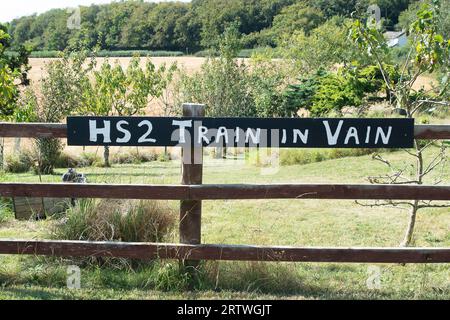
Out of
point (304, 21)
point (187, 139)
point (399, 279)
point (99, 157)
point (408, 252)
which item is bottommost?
point (99, 157)

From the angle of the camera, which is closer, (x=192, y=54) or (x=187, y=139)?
(x=187, y=139)

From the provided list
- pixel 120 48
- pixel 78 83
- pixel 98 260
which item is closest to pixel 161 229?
pixel 98 260

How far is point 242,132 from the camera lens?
499 cm

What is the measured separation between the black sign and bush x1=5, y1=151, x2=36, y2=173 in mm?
15764

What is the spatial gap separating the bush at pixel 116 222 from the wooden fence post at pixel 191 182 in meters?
0.78

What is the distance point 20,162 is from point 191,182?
16.5m

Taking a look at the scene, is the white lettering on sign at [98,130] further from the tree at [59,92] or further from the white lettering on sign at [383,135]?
the tree at [59,92]

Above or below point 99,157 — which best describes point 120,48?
above

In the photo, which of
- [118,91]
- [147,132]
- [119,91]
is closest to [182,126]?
[147,132]

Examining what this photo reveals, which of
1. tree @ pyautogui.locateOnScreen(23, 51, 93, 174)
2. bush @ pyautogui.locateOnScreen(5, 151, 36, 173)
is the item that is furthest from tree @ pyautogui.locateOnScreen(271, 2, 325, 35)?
bush @ pyautogui.locateOnScreen(5, 151, 36, 173)

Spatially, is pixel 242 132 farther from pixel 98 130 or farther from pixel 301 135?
pixel 98 130
